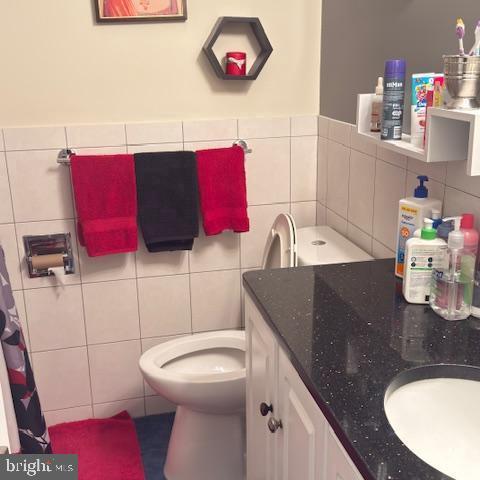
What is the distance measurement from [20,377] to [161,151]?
3.04 ft

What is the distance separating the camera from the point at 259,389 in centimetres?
159

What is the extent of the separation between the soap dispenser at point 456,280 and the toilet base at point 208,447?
101 cm

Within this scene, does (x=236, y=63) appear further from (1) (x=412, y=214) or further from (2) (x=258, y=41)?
(1) (x=412, y=214)

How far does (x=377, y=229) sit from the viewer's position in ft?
6.51

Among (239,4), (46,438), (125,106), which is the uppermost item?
(239,4)

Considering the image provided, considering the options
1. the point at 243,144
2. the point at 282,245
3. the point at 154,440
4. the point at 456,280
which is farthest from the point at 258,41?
the point at 154,440

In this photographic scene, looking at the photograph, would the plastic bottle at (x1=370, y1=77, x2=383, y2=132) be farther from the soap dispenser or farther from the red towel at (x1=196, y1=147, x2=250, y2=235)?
the red towel at (x1=196, y1=147, x2=250, y2=235)

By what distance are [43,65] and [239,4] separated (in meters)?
0.73

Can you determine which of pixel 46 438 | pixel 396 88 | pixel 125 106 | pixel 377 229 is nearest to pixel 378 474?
pixel 396 88

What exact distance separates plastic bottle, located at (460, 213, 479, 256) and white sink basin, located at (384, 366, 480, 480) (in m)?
0.31

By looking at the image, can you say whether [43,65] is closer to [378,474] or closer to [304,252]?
[304,252]

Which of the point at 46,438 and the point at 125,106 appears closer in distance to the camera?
the point at 46,438

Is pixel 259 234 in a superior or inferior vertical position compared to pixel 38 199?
inferior

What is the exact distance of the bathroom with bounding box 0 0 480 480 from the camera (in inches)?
82.7
